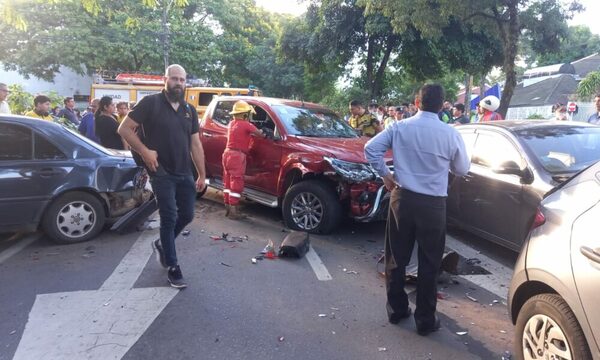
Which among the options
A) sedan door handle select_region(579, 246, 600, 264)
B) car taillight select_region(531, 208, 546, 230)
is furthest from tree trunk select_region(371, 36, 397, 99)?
sedan door handle select_region(579, 246, 600, 264)

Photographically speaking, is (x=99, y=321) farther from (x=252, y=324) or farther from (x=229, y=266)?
(x=229, y=266)

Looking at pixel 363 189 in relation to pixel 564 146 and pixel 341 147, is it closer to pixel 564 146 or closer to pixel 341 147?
pixel 341 147

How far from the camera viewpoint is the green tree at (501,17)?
10898mm

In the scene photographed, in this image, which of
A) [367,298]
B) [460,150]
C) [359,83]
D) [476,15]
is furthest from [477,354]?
[359,83]

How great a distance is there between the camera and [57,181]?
5566 mm

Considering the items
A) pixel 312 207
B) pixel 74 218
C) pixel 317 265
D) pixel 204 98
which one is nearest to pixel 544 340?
pixel 317 265

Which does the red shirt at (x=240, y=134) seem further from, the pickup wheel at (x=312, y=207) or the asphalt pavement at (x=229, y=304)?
the asphalt pavement at (x=229, y=304)

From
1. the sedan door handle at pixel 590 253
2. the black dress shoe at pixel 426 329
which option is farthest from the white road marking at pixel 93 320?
the sedan door handle at pixel 590 253

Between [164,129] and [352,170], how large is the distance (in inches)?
97.1

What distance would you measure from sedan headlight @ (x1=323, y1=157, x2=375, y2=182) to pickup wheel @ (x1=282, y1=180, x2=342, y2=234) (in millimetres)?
376

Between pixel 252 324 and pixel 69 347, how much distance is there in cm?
129

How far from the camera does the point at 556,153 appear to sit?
5105mm

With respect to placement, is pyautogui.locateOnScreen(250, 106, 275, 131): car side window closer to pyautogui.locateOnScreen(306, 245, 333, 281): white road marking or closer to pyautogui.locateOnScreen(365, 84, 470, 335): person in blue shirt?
pyautogui.locateOnScreen(306, 245, 333, 281): white road marking

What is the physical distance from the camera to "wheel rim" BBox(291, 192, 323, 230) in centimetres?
622
